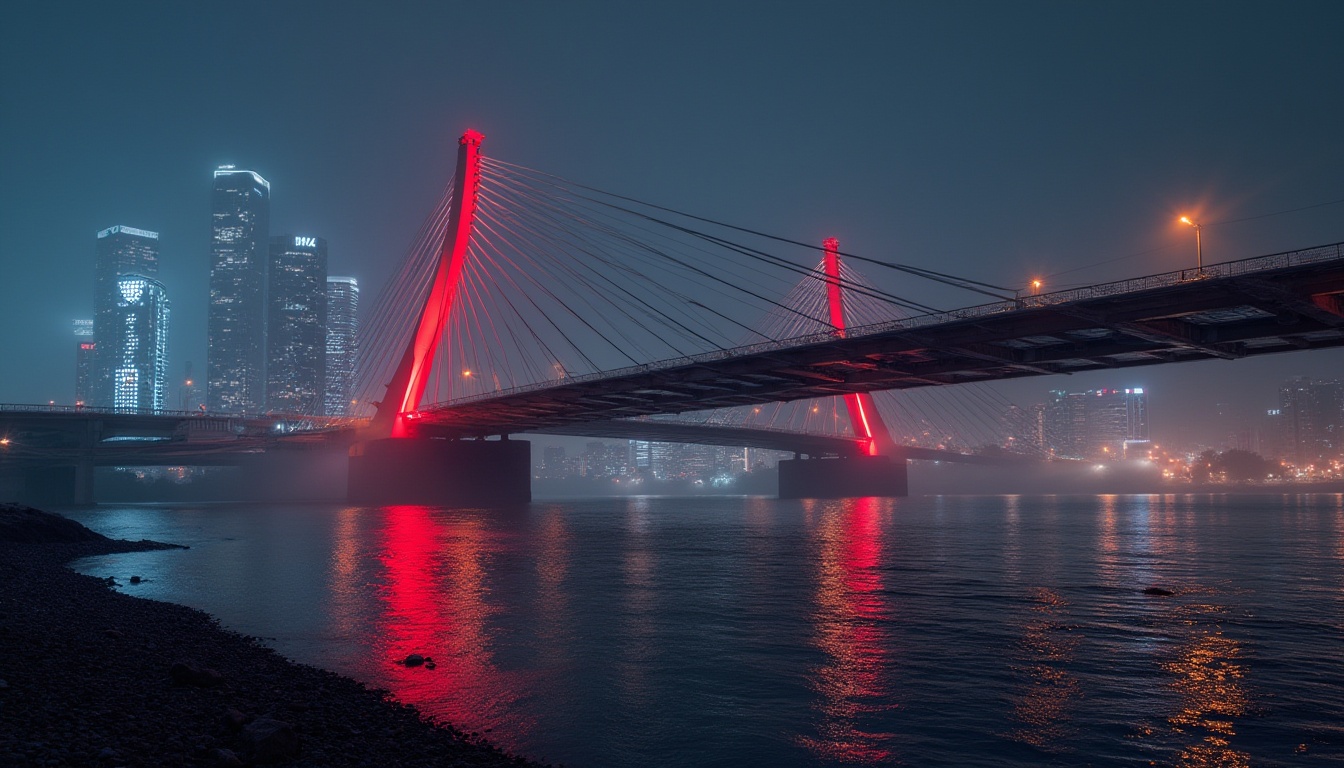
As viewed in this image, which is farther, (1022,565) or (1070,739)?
(1022,565)

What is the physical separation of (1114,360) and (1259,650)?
33.3 metres

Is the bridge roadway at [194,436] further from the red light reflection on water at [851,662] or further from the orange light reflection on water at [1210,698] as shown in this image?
the orange light reflection on water at [1210,698]

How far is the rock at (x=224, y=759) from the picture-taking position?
833 cm

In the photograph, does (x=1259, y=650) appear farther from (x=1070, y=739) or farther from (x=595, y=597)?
(x=595, y=597)

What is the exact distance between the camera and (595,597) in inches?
981

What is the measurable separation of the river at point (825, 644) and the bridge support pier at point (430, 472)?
42129mm

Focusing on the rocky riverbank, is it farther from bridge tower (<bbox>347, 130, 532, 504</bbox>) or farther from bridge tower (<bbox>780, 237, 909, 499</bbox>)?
bridge tower (<bbox>780, 237, 909, 499</bbox>)

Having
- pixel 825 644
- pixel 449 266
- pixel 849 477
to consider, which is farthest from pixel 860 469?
pixel 825 644

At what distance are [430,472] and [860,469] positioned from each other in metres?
59.0

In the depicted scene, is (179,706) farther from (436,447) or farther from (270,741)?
(436,447)

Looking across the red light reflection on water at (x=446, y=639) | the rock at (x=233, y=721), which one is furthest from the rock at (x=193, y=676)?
the red light reflection on water at (x=446, y=639)

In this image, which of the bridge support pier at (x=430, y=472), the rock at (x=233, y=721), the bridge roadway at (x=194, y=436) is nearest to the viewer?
the rock at (x=233, y=721)

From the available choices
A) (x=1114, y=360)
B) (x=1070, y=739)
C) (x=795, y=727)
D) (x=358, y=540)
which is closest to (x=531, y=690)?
(x=795, y=727)

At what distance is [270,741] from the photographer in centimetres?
870
